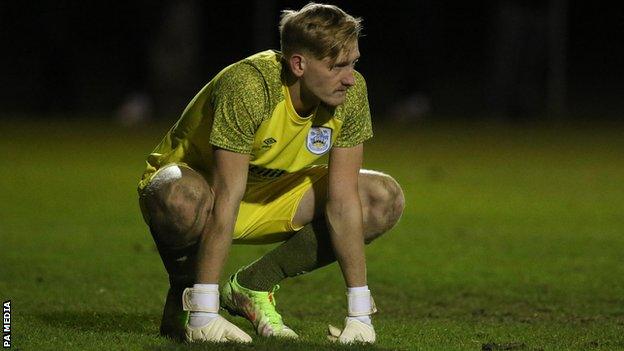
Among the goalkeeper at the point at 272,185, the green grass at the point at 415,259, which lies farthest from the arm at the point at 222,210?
the green grass at the point at 415,259

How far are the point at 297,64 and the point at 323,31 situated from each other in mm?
203

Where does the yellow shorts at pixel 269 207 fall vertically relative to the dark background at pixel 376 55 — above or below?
above

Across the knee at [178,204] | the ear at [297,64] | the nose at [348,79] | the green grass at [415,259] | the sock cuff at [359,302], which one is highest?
the ear at [297,64]

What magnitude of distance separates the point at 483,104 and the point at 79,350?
23.9 metres

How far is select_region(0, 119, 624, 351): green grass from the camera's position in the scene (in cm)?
656

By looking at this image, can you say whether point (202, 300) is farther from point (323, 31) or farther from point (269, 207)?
point (323, 31)

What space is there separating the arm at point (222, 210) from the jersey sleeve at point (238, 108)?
5 cm

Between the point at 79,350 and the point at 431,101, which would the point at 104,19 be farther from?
the point at 79,350

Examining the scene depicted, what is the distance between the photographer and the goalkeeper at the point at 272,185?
19.2 feet

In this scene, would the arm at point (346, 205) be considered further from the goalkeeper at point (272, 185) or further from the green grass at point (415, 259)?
the green grass at point (415, 259)

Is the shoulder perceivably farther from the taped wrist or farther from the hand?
the hand

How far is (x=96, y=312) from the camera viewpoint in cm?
710

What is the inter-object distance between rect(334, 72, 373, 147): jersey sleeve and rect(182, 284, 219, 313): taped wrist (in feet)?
3.02

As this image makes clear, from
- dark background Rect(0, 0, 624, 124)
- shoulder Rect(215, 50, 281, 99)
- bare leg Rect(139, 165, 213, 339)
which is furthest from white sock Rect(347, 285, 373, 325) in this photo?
dark background Rect(0, 0, 624, 124)
